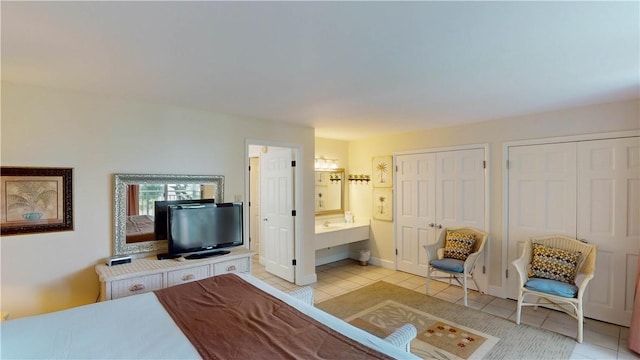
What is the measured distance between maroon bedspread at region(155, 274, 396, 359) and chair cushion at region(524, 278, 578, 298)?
8.55 feet

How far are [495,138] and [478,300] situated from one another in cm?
215

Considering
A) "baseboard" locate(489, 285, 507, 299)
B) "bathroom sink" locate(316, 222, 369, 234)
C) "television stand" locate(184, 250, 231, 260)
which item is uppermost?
"television stand" locate(184, 250, 231, 260)

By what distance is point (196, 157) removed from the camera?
11.3 ft

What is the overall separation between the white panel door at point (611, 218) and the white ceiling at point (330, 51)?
2.01 ft

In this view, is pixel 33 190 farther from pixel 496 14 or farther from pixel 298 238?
pixel 496 14

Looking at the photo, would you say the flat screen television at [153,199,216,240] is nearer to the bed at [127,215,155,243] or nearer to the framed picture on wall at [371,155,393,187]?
the bed at [127,215,155,243]

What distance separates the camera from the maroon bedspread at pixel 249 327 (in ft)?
4.67

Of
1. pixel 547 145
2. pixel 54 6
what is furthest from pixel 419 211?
pixel 54 6

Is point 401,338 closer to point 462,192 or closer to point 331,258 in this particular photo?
point 462,192

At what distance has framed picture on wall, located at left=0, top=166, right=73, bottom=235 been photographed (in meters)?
2.44

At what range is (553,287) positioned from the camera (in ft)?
9.90

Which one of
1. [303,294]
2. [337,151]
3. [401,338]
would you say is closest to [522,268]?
[401,338]

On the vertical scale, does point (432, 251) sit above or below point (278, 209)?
below

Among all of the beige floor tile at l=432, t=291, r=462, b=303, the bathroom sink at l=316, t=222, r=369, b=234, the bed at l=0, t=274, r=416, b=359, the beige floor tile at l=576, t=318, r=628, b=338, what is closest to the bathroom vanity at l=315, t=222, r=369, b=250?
the bathroom sink at l=316, t=222, r=369, b=234
